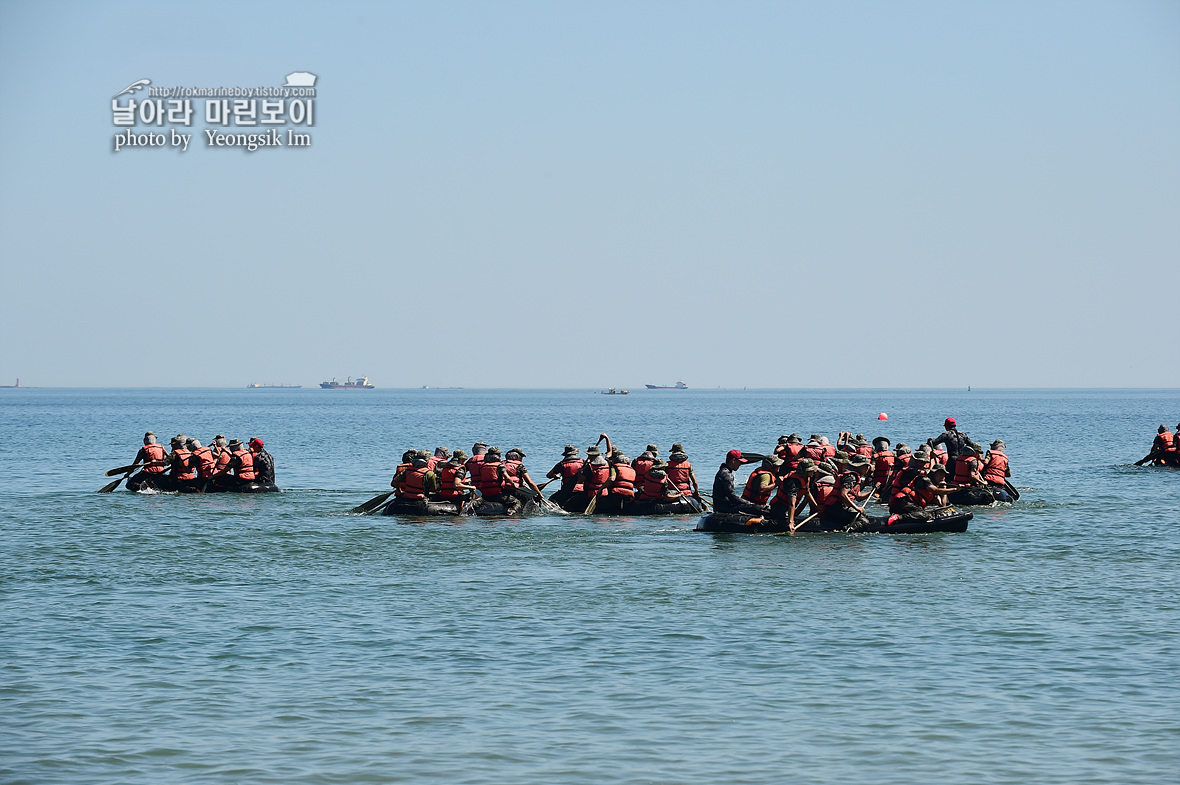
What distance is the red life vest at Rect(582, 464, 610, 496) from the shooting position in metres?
34.8

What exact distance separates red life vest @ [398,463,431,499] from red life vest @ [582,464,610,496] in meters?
4.70

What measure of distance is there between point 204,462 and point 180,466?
84 centimetres

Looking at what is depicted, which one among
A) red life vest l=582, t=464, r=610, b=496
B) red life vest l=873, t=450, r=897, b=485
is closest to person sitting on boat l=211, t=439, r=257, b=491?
red life vest l=582, t=464, r=610, b=496

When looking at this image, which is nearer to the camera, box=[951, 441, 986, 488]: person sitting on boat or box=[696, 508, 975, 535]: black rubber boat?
box=[696, 508, 975, 535]: black rubber boat

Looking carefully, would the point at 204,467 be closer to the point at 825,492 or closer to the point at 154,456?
the point at 154,456

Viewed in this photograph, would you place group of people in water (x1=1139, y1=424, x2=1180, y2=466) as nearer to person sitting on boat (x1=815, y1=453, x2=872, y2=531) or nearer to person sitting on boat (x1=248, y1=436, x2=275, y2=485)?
person sitting on boat (x1=815, y1=453, x2=872, y2=531)

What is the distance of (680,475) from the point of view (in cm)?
3459

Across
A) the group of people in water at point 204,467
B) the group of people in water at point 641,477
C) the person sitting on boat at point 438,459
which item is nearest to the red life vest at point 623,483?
the group of people in water at point 641,477

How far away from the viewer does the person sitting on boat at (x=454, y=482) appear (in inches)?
1314

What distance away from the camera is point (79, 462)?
64375 millimetres

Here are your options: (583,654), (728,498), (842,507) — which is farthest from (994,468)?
(583,654)

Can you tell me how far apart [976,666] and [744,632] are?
363 centimetres

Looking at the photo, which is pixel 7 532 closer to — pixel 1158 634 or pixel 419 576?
pixel 419 576

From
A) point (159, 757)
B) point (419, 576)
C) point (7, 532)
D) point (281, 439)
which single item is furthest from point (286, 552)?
point (281, 439)
